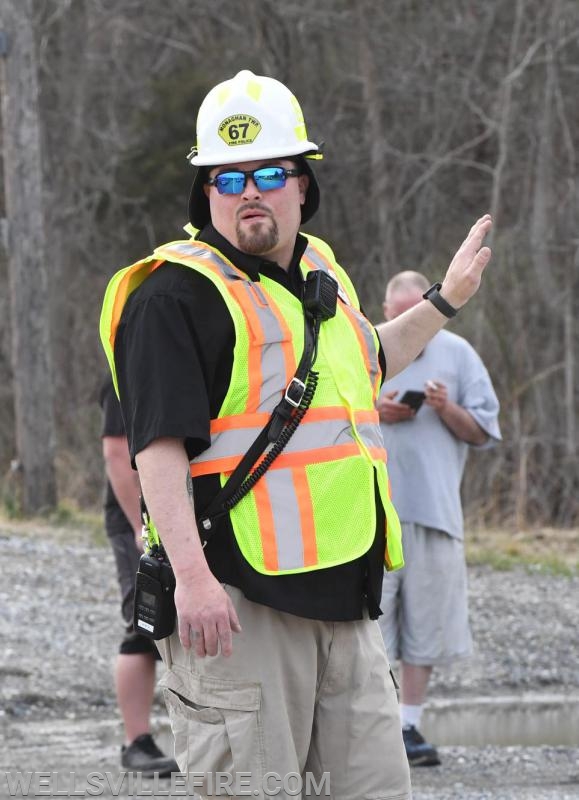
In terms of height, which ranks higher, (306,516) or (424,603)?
(306,516)

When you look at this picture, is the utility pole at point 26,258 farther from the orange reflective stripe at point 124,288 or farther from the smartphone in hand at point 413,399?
the orange reflective stripe at point 124,288

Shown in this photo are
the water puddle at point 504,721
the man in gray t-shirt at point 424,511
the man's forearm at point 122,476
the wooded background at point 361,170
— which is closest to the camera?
the man's forearm at point 122,476

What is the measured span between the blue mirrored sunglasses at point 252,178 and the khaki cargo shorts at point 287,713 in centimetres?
100

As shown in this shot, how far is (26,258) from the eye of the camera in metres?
13.6

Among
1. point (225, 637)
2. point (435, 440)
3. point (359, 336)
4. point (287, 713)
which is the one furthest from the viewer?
point (435, 440)

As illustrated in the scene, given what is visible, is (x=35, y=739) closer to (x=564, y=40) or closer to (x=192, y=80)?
(x=564, y=40)

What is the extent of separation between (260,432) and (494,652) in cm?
528

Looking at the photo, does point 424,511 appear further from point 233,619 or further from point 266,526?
point 233,619

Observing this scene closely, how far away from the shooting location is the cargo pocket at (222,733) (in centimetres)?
338

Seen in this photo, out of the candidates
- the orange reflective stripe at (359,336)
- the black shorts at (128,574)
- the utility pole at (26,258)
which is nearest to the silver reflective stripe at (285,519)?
the orange reflective stripe at (359,336)

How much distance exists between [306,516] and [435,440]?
3084 millimetres

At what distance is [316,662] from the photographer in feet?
11.5

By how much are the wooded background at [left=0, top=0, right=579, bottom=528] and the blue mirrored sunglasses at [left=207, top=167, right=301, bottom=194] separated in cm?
1028

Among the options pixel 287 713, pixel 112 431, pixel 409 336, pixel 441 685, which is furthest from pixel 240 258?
pixel 441 685
